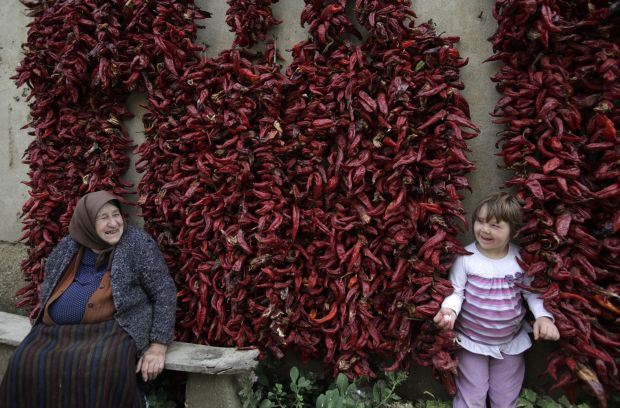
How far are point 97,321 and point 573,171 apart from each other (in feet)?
8.82

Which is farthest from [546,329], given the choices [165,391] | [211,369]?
[165,391]

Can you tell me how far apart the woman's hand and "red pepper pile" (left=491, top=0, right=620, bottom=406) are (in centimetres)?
210

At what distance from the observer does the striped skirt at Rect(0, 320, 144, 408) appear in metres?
2.13

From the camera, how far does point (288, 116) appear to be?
2.47 metres

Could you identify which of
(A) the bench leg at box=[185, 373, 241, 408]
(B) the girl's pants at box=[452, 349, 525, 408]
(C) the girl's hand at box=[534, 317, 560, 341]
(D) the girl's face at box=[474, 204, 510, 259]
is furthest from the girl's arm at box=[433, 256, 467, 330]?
(A) the bench leg at box=[185, 373, 241, 408]

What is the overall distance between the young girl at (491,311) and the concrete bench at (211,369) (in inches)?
45.0

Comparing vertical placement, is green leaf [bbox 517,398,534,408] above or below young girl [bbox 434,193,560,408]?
below

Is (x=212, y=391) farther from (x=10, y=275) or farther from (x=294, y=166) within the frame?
(x=10, y=275)

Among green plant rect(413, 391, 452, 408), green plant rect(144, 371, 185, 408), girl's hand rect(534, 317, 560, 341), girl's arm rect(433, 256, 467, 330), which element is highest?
girl's arm rect(433, 256, 467, 330)

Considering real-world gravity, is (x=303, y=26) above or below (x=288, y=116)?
above

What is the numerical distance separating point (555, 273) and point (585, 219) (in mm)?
323

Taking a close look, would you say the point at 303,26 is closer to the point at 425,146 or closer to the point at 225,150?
the point at 225,150

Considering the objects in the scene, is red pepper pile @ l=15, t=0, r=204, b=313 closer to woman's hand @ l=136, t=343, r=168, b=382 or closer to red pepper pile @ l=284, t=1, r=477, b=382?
red pepper pile @ l=284, t=1, r=477, b=382

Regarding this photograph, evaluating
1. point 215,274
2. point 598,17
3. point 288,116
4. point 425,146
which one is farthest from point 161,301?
point 598,17
